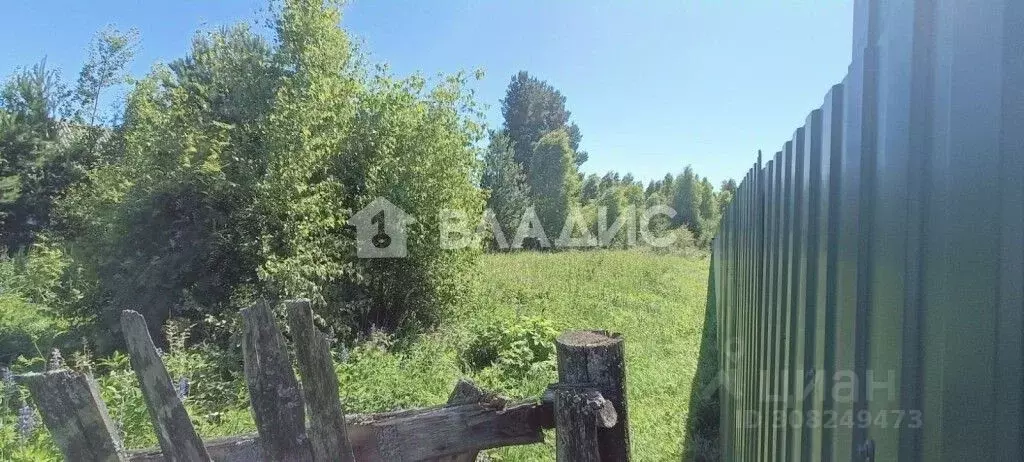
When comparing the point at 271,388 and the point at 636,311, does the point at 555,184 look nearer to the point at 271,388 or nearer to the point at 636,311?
the point at 636,311

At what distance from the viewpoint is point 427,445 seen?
171cm

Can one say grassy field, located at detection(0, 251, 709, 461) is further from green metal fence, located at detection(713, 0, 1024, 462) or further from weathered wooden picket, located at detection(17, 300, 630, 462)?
green metal fence, located at detection(713, 0, 1024, 462)

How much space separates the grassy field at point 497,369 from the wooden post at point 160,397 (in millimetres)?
2157

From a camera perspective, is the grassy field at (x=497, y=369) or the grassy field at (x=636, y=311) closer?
the grassy field at (x=497, y=369)

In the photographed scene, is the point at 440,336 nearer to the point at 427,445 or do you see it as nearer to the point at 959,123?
the point at 427,445

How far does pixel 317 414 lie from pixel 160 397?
0.38 metres

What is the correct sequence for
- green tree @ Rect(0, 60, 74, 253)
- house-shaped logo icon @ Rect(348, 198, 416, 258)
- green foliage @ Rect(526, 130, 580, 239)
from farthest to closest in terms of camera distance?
1. green foliage @ Rect(526, 130, 580, 239)
2. green tree @ Rect(0, 60, 74, 253)
3. house-shaped logo icon @ Rect(348, 198, 416, 258)

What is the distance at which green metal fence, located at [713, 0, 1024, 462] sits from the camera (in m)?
0.59

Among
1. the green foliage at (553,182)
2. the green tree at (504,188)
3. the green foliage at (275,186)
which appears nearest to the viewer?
the green foliage at (275,186)

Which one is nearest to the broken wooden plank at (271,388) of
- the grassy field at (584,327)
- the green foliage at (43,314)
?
the grassy field at (584,327)

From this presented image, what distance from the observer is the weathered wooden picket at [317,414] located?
1.32 meters

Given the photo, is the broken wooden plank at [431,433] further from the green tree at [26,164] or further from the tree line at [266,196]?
the green tree at [26,164]

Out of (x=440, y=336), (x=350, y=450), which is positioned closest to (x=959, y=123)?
(x=350, y=450)

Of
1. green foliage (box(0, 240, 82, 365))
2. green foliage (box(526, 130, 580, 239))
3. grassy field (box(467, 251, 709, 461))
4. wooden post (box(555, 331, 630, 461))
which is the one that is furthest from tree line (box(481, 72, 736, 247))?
wooden post (box(555, 331, 630, 461))
